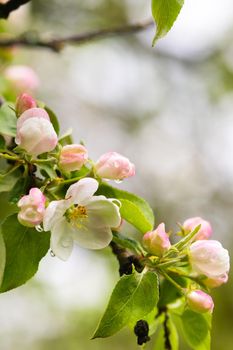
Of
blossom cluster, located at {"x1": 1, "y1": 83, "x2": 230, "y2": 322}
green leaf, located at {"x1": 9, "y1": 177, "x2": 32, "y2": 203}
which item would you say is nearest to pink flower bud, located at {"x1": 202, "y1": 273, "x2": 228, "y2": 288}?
blossom cluster, located at {"x1": 1, "y1": 83, "x2": 230, "y2": 322}

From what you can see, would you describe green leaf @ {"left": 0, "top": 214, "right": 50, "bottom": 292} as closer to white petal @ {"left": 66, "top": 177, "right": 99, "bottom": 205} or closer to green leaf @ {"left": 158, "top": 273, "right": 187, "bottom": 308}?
white petal @ {"left": 66, "top": 177, "right": 99, "bottom": 205}

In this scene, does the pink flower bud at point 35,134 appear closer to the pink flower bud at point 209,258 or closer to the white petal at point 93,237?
the white petal at point 93,237

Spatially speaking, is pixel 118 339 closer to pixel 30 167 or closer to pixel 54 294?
pixel 54 294

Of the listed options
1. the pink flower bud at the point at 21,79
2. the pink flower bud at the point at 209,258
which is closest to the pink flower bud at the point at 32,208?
the pink flower bud at the point at 209,258

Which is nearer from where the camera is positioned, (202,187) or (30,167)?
(30,167)

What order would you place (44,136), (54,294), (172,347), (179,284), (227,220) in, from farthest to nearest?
(227,220) → (54,294) → (172,347) → (179,284) → (44,136)

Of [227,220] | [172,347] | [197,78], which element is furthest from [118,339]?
[172,347]

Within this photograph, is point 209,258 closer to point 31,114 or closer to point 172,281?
point 172,281
